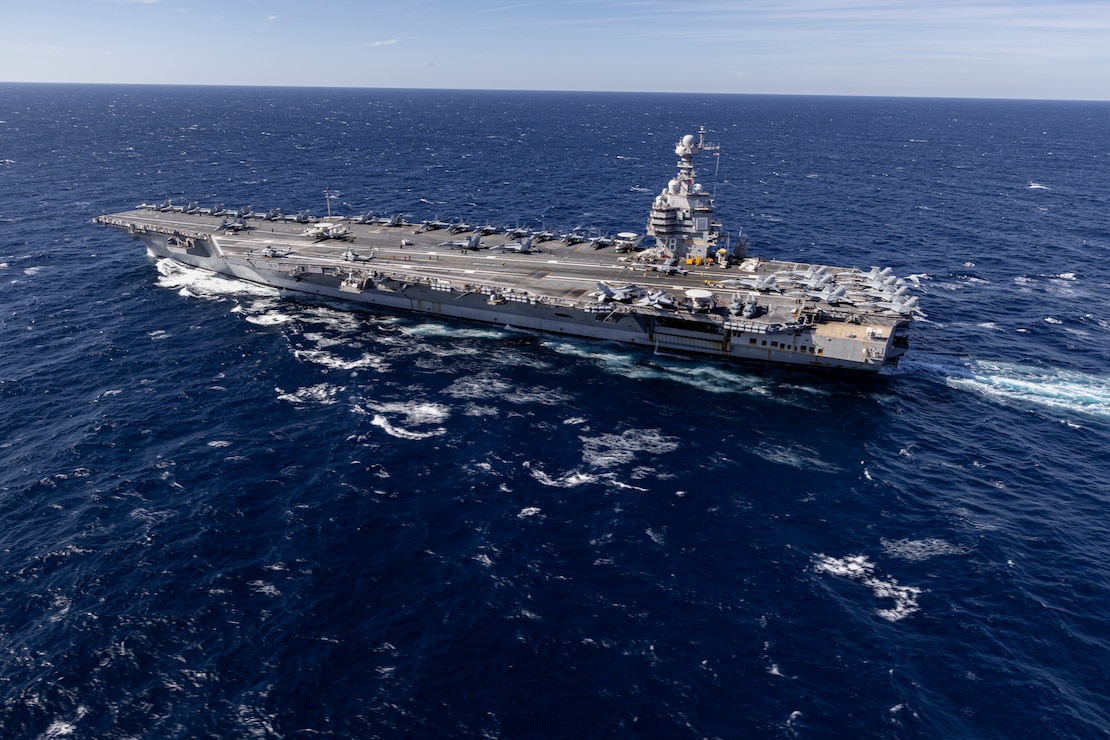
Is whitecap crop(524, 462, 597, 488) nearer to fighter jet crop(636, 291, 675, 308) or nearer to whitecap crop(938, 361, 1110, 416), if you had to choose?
fighter jet crop(636, 291, 675, 308)

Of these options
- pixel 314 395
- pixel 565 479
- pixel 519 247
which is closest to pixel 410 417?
pixel 314 395

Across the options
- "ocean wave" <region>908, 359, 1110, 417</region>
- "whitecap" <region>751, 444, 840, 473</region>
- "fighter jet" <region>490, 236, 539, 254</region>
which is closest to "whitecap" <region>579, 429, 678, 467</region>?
"whitecap" <region>751, 444, 840, 473</region>

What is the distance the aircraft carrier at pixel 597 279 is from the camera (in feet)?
204

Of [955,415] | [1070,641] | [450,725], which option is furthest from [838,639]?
[955,415]

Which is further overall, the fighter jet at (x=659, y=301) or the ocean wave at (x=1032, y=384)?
the fighter jet at (x=659, y=301)

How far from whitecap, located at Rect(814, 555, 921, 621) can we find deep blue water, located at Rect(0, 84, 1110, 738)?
0.17 metres

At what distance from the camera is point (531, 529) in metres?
41.1

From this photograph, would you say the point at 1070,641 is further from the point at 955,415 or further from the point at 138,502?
the point at 138,502

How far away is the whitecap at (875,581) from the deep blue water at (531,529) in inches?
6.6

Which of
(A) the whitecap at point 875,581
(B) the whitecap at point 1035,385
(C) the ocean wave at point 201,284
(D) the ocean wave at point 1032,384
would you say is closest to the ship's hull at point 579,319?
(C) the ocean wave at point 201,284

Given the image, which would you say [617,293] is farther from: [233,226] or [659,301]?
[233,226]

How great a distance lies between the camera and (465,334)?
7262 centimetres

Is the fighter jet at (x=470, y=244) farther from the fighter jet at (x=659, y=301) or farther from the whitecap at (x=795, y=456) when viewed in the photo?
the whitecap at (x=795, y=456)

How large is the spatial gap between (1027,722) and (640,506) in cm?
2219
